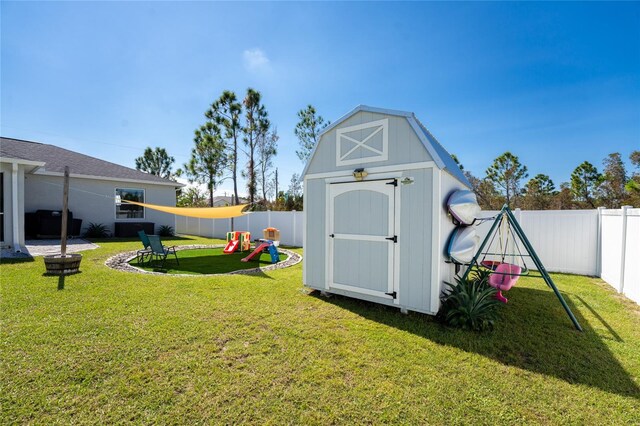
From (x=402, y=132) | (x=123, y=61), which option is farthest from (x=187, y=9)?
(x=402, y=132)

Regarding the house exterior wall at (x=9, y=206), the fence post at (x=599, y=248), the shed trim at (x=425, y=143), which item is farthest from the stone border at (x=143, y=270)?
the fence post at (x=599, y=248)

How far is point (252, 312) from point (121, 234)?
1231 centimetres

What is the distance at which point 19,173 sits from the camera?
793 cm

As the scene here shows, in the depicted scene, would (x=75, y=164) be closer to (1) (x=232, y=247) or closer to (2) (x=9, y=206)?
(2) (x=9, y=206)

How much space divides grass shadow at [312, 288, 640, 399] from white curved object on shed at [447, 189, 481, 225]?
1.52 m

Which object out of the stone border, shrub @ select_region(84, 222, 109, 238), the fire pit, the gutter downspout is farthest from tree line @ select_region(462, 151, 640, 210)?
the gutter downspout

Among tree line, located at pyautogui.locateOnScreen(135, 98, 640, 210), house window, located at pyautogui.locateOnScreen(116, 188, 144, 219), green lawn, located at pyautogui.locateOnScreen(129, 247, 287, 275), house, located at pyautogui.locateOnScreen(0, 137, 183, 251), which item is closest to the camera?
green lawn, located at pyautogui.locateOnScreen(129, 247, 287, 275)

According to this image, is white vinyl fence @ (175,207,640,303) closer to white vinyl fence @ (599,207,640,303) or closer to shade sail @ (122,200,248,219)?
white vinyl fence @ (599,207,640,303)

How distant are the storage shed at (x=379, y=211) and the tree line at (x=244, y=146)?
14.2 meters

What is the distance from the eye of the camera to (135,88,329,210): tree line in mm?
19781

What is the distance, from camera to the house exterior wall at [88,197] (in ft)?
37.3

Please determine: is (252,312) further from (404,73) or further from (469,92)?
(469,92)

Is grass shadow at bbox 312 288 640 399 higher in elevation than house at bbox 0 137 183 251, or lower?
lower

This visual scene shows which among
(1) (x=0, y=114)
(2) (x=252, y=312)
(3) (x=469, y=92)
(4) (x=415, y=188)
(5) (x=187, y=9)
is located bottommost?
(2) (x=252, y=312)
